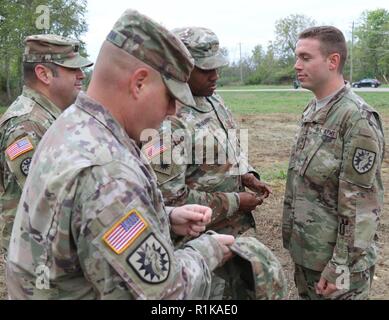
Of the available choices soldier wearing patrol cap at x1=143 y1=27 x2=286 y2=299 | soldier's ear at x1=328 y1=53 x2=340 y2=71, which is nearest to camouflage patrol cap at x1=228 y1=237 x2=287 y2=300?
soldier wearing patrol cap at x1=143 y1=27 x2=286 y2=299

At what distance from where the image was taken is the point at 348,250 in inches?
116

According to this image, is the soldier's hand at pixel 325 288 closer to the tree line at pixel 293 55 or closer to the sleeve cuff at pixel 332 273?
the sleeve cuff at pixel 332 273

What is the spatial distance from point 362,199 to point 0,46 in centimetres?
2494

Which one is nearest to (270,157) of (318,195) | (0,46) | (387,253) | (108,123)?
(387,253)

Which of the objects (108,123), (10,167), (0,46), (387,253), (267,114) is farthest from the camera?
(0,46)

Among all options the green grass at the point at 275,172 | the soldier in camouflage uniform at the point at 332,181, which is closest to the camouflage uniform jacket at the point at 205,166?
the soldier in camouflage uniform at the point at 332,181

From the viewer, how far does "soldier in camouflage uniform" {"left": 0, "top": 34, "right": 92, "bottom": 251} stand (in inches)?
123

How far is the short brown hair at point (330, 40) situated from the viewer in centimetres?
317

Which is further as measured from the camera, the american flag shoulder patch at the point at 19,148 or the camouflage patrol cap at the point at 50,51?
the camouflage patrol cap at the point at 50,51

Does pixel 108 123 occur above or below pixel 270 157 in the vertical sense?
above

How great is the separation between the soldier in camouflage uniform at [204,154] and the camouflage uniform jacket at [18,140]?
0.99 m

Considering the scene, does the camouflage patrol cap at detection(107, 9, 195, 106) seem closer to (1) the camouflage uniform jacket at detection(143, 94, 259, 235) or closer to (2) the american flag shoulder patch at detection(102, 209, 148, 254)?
(2) the american flag shoulder patch at detection(102, 209, 148, 254)

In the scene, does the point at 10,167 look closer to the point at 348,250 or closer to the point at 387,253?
the point at 348,250
